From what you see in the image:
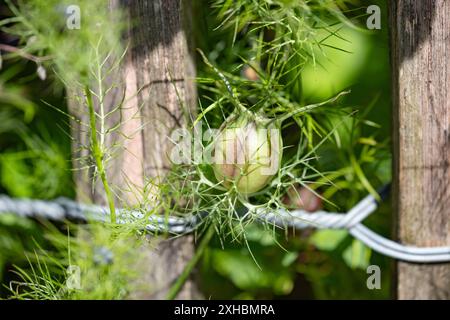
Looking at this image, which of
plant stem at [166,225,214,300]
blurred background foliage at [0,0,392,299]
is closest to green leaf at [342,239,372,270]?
blurred background foliage at [0,0,392,299]

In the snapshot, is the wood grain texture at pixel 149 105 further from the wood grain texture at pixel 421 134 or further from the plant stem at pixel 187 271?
the wood grain texture at pixel 421 134

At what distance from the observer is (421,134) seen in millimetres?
984

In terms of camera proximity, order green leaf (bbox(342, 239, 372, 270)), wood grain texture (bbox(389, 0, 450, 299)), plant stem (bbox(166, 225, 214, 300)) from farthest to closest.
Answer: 1. green leaf (bbox(342, 239, 372, 270))
2. plant stem (bbox(166, 225, 214, 300))
3. wood grain texture (bbox(389, 0, 450, 299))

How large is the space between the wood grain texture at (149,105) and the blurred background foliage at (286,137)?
10 centimetres

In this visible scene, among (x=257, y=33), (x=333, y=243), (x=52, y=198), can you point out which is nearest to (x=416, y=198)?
(x=333, y=243)

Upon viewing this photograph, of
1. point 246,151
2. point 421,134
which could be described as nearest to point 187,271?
point 246,151

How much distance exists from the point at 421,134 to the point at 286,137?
257mm

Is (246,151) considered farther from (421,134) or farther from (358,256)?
(358,256)

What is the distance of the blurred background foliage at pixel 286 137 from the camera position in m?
1.15

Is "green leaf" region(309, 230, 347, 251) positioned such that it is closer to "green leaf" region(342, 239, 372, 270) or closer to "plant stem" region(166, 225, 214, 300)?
"green leaf" region(342, 239, 372, 270)

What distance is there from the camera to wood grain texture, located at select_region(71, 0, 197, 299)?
946 mm

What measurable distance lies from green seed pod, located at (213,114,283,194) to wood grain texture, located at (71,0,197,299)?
0.08 metres
